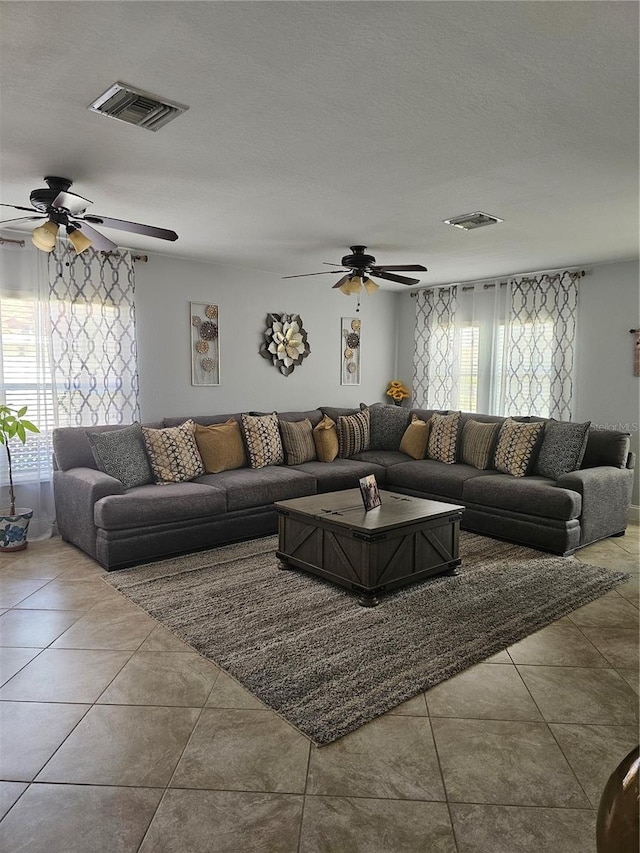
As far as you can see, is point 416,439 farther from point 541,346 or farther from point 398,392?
point 541,346

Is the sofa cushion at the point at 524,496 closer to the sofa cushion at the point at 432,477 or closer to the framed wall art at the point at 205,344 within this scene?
the sofa cushion at the point at 432,477

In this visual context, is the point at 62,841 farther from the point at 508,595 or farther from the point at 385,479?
the point at 385,479

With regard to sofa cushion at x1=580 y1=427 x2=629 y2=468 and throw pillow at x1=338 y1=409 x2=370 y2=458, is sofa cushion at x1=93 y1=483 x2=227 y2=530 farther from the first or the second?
sofa cushion at x1=580 y1=427 x2=629 y2=468

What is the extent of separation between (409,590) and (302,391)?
3.41m

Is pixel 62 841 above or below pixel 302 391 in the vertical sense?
below

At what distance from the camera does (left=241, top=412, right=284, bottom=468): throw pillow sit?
5309 mm

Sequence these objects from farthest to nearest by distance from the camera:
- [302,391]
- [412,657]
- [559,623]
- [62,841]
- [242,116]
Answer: [302,391] → [559,623] → [412,657] → [242,116] → [62,841]

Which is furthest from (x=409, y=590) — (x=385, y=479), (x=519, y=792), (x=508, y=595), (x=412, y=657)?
(x=385, y=479)

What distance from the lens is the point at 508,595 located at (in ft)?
11.7

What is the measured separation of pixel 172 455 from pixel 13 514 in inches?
48.2

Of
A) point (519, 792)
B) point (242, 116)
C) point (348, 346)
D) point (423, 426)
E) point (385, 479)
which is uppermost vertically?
point (242, 116)

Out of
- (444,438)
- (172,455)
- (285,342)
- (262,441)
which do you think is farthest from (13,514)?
(444,438)

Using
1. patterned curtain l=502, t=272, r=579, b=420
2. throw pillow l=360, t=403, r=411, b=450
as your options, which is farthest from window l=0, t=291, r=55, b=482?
patterned curtain l=502, t=272, r=579, b=420

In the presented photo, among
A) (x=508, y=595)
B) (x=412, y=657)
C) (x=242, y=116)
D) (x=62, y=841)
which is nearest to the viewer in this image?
(x=62, y=841)
